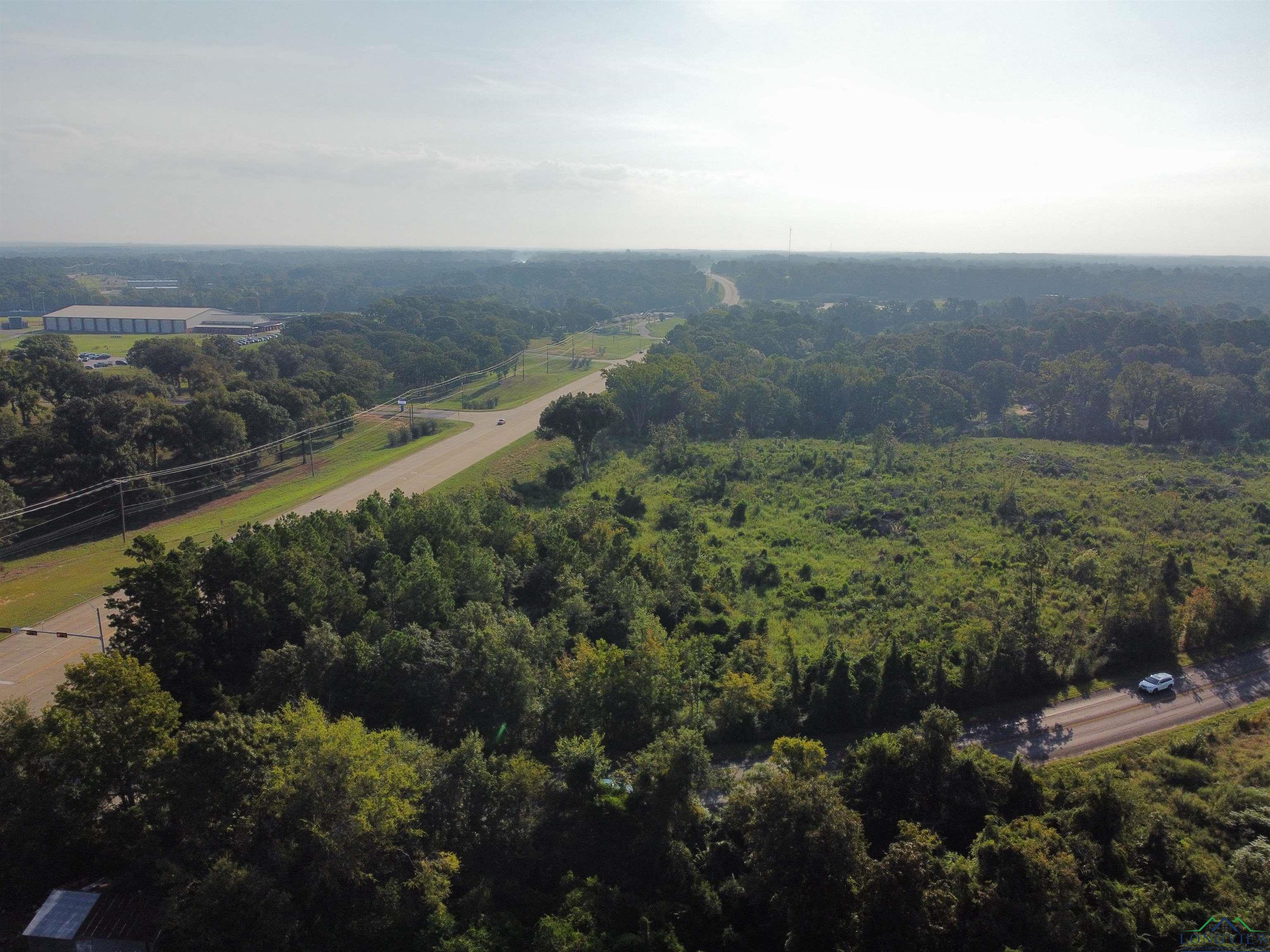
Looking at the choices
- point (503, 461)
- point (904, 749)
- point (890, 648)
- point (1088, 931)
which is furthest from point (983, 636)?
point (503, 461)

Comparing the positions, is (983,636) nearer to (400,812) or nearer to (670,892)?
(670,892)

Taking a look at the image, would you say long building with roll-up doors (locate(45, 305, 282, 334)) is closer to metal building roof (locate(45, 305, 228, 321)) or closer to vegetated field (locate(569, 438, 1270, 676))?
metal building roof (locate(45, 305, 228, 321))

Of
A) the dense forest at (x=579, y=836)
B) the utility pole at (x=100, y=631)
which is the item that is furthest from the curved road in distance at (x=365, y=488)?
the dense forest at (x=579, y=836)

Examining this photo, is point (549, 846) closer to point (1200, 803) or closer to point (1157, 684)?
point (1200, 803)

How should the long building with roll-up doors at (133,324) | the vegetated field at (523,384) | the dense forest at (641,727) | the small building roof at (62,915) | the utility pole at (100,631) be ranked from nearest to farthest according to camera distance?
1. the small building roof at (62,915)
2. the dense forest at (641,727)
3. the utility pole at (100,631)
4. the vegetated field at (523,384)
5. the long building with roll-up doors at (133,324)

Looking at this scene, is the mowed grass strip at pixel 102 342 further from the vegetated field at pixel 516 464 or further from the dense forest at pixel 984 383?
the dense forest at pixel 984 383

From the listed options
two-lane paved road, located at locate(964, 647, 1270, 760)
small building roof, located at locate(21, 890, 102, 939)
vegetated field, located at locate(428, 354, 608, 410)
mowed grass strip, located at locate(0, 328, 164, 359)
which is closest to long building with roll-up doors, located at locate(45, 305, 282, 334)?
mowed grass strip, located at locate(0, 328, 164, 359)
